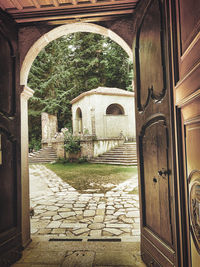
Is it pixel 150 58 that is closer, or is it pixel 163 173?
pixel 163 173

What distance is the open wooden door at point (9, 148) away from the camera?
244 cm

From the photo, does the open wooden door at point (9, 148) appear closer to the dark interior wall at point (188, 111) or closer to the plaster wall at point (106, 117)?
the dark interior wall at point (188, 111)

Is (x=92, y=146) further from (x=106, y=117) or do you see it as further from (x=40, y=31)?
(x=40, y=31)

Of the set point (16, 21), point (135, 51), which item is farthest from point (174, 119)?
point (16, 21)

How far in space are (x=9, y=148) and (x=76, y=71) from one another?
23.6 m

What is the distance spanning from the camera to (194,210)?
4.74 ft

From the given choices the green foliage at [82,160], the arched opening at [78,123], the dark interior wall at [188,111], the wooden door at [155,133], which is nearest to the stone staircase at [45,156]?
the green foliage at [82,160]

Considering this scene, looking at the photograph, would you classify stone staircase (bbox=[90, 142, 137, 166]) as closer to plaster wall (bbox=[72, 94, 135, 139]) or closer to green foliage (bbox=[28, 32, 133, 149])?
plaster wall (bbox=[72, 94, 135, 139])

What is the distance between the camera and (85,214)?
4.35 meters

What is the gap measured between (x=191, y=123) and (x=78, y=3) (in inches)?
94.2

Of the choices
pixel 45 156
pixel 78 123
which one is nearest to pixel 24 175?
pixel 45 156

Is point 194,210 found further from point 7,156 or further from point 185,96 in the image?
point 7,156

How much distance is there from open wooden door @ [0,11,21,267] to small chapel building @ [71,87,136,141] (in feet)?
47.8

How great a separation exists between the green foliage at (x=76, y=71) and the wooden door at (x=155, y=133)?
64.8ft
